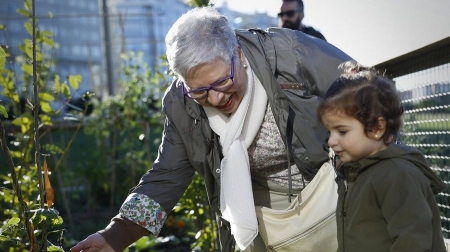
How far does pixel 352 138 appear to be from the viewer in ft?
7.04

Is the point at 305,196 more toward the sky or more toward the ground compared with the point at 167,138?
more toward the ground

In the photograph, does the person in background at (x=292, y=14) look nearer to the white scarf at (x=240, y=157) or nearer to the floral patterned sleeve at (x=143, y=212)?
the white scarf at (x=240, y=157)

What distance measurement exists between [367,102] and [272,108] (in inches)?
27.9

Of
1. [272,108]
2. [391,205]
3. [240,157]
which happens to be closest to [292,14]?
[272,108]

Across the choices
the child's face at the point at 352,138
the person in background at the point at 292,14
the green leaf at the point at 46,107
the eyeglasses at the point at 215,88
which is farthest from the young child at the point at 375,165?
the person in background at the point at 292,14

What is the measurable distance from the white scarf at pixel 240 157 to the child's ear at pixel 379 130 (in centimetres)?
71

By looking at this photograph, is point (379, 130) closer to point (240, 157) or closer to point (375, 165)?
point (375, 165)

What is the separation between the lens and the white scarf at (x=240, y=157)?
271 cm

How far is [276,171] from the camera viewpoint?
2949 mm

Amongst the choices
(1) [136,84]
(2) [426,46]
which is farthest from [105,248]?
(1) [136,84]

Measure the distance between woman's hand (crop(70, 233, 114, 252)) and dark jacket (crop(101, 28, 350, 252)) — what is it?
0.05 metres

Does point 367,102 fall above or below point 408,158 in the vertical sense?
above

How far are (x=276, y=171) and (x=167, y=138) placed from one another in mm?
471

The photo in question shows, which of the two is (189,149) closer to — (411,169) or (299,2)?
(411,169)
